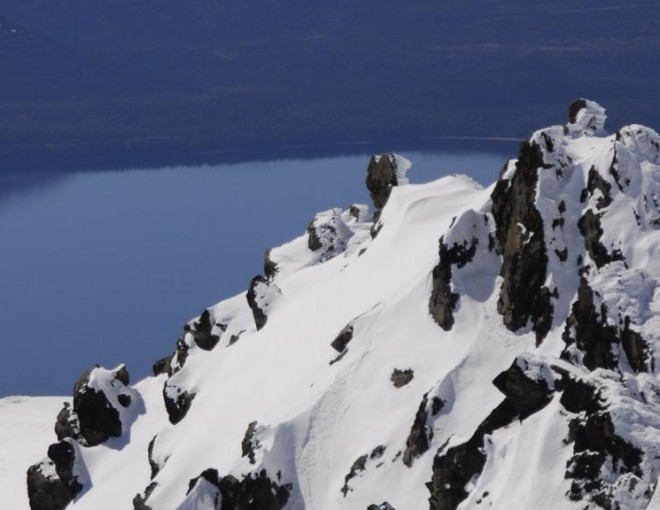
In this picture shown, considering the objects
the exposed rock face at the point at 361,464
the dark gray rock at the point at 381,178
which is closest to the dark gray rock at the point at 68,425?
the dark gray rock at the point at 381,178

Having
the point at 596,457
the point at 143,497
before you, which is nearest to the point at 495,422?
the point at 596,457

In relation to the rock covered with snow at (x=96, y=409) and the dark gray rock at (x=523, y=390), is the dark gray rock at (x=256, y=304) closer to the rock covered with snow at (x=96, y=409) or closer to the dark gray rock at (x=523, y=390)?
the rock covered with snow at (x=96, y=409)

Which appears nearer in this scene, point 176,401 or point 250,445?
point 250,445

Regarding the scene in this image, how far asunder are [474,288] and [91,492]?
25.5 meters

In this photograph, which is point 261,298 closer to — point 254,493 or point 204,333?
point 204,333

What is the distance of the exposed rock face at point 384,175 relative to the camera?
3524 inches

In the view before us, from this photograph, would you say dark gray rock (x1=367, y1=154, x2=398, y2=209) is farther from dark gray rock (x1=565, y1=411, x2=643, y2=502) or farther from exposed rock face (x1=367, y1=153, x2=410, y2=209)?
dark gray rock (x1=565, y1=411, x2=643, y2=502)

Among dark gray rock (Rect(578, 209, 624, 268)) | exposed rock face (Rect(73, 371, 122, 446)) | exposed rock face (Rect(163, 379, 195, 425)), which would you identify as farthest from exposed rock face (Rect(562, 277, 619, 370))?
exposed rock face (Rect(73, 371, 122, 446))

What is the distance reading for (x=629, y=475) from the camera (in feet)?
131

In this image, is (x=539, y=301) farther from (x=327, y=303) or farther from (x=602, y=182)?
(x=327, y=303)

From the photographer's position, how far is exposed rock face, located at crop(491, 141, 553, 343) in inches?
2292

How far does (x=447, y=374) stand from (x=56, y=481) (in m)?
28.6

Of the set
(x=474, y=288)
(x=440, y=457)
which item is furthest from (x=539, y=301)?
(x=440, y=457)

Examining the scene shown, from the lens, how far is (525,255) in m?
58.8
